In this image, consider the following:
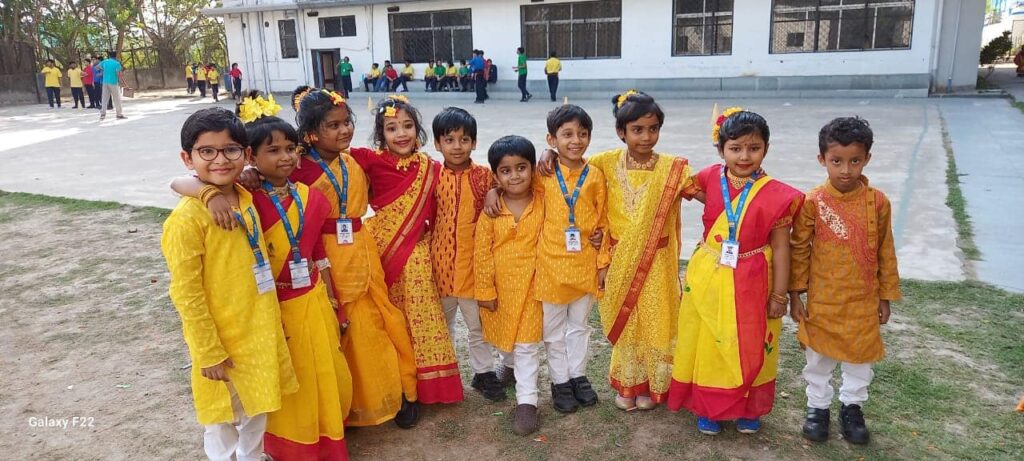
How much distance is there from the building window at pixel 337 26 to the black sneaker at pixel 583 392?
821 inches

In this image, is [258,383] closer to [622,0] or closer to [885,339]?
[885,339]

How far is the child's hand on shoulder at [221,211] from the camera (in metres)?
2.01

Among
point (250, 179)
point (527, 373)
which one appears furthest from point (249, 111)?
point (527, 373)

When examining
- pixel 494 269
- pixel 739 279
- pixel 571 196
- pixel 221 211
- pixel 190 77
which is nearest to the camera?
pixel 221 211

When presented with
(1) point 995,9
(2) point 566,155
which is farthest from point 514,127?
(1) point 995,9

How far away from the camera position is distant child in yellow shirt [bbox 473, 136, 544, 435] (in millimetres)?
2666

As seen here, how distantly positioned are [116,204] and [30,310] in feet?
9.66

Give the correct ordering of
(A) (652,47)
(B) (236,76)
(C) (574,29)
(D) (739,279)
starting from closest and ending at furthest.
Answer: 1. (D) (739,279)
2. (A) (652,47)
3. (C) (574,29)
4. (B) (236,76)

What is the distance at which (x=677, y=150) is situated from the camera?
29.1 ft

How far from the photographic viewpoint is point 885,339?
329cm

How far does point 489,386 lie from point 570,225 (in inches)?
32.4

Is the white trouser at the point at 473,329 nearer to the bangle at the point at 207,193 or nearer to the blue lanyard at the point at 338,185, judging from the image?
the blue lanyard at the point at 338,185

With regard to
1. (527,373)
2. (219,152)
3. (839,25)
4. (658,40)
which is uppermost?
(839,25)

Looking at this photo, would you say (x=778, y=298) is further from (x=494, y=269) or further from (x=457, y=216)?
(x=457, y=216)
